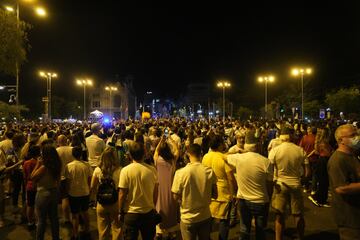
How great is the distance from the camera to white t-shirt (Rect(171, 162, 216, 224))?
15.7 feet

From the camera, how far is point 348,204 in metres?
4.00

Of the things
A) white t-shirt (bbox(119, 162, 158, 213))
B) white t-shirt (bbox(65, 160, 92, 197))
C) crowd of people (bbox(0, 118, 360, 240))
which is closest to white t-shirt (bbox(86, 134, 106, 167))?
crowd of people (bbox(0, 118, 360, 240))

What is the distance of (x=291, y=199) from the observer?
6.58m

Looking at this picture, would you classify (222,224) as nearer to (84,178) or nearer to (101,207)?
(101,207)

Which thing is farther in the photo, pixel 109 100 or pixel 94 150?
pixel 109 100

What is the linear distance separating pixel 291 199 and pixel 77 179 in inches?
156

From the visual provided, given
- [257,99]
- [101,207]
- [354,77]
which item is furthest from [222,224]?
[257,99]

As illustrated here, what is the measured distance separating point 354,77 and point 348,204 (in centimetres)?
5446

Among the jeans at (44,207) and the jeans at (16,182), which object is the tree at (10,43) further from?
the jeans at (44,207)

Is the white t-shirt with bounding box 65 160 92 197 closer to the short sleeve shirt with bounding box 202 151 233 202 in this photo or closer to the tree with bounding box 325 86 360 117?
the short sleeve shirt with bounding box 202 151 233 202

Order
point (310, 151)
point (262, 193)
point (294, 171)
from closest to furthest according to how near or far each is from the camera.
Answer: point (262, 193)
point (294, 171)
point (310, 151)

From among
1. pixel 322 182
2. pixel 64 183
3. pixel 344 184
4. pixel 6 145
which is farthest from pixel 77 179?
pixel 322 182

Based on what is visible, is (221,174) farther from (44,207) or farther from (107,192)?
(44,207)

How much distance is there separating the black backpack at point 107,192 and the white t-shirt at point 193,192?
1.38 m
